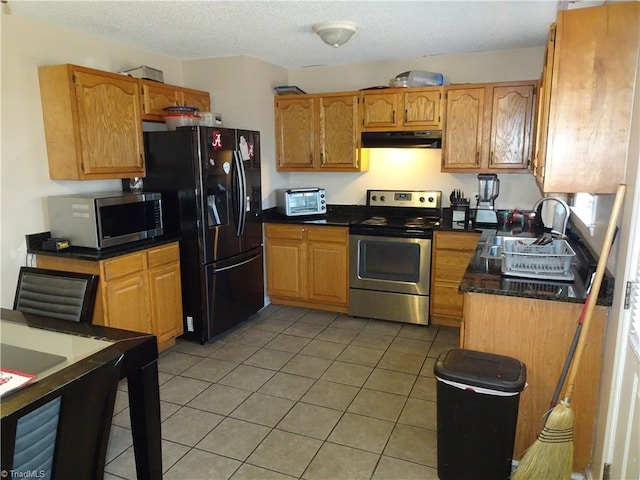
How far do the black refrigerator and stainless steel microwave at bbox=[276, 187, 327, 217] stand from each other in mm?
514

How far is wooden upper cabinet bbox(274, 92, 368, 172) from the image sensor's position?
13.9ft

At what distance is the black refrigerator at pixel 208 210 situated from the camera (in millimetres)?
3436

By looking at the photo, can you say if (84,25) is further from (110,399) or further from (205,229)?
(110,399)

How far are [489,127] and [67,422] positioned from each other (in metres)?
3.61

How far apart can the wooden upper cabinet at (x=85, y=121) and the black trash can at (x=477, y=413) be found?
2588 mm

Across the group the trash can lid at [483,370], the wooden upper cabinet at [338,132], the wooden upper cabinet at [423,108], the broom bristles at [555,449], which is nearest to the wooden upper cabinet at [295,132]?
the wooden upper cabinet at [338,132]

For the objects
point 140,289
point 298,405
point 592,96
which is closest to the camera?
point 592,96

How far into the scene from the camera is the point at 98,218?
9.60ft

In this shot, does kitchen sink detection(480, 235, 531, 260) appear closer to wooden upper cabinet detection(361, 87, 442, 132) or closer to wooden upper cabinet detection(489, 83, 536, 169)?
wooden upper cabinet detection(489, 83, 536, 169)

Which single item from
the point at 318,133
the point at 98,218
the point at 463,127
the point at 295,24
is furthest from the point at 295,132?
the point at 98,218

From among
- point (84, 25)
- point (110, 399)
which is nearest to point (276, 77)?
point (84, 25)

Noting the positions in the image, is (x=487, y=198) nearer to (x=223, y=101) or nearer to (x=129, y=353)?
(x=223, y=101)

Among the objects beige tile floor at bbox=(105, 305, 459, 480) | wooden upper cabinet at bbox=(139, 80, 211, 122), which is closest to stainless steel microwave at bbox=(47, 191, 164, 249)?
wooden upper cabinet at bbox=(139, 80, 211, 122)

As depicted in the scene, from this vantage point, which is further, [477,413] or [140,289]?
[140,289]
